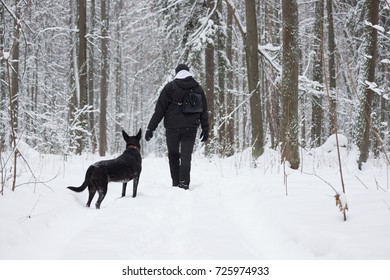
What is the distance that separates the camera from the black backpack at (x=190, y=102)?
221 inches

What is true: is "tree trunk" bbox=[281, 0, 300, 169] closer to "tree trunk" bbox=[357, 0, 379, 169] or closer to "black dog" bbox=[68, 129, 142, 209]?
"tree trunk" bbox=[357, 0, 379, 169]

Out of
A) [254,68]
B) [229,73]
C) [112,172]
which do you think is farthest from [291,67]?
[229,73]

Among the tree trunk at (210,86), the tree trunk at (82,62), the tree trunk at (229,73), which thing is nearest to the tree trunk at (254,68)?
the tree trunk at (229,73)

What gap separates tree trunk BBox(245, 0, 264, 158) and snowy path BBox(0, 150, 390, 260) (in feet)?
12.9

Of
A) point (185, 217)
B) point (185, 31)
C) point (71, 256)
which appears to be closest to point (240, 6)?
point (185, 31)

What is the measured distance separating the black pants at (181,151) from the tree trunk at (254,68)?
301 centimetres

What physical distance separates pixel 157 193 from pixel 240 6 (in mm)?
15014

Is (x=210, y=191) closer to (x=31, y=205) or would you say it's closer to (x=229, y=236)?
(x=229, y=236)

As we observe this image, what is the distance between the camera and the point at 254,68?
27.8 feet

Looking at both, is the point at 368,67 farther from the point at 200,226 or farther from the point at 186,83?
the point at 200,226

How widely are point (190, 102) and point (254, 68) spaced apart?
11.6 feet

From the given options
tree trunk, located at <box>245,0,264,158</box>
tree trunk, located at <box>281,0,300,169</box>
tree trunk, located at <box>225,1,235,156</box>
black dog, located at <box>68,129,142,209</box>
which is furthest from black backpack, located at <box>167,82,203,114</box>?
tree trunk, located at <box>225,1,235,156</box>

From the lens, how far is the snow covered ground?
2.48 metres
